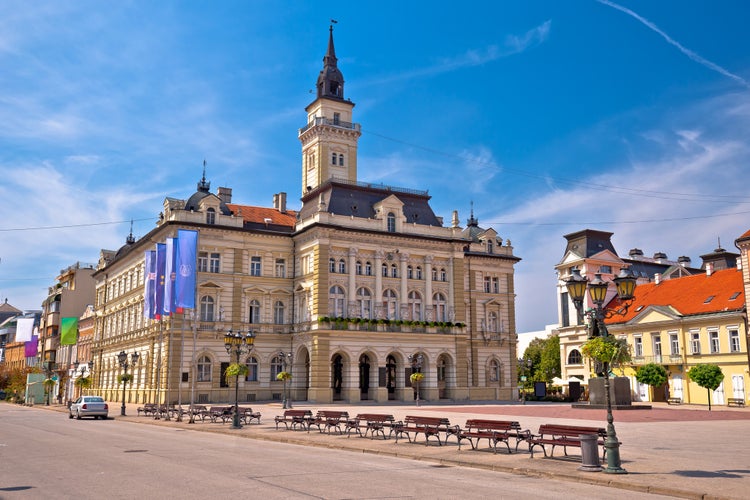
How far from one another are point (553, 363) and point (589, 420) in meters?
67.5

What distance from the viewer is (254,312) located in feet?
199

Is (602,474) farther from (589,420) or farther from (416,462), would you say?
(589,420)

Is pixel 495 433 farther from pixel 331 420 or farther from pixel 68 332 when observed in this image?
pixel 68 332

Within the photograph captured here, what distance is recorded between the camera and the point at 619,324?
67062 millimetres

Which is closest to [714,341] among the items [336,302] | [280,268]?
[336,302]

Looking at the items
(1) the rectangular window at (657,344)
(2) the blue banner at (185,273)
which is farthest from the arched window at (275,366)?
(1) the rectangular window at (657,344)

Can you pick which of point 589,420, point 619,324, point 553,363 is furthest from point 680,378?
point 553,363

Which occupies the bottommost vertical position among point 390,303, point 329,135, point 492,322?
point 492,322

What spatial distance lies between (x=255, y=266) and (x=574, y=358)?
36.1 meters

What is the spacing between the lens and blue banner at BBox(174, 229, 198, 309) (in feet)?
136

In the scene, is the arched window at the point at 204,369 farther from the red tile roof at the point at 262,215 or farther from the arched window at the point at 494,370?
the arched window at the point at 494,370

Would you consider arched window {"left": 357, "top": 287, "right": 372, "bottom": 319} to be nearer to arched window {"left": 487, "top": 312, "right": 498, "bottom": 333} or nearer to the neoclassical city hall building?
the neoclassical city hall building

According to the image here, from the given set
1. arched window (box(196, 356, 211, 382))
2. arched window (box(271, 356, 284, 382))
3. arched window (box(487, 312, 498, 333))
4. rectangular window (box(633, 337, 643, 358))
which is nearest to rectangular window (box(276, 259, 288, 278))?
arched window (box(271, 356, 284, 382))

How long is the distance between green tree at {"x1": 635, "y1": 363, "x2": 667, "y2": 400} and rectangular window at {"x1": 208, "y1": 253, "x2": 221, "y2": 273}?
3671cm
